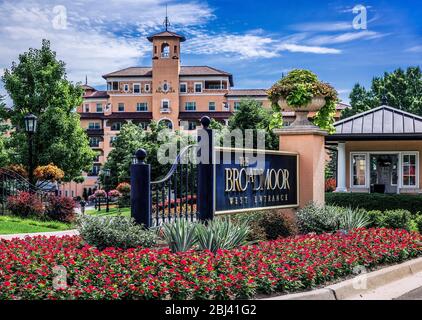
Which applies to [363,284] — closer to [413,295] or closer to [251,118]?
[413,295]

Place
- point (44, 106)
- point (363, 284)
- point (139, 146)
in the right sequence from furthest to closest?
point (139, 146)
point (44, 106)
point (363, 284)

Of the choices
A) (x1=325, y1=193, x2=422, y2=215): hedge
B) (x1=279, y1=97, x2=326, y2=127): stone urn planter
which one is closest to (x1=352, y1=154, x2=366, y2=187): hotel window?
(x1=325, y1=193, x2=422, y2=215): hedge

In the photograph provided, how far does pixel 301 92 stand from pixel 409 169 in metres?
16.8

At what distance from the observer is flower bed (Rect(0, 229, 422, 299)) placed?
740 cm

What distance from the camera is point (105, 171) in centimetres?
6281

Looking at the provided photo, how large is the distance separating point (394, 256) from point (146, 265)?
4954mm

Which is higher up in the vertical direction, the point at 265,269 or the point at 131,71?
the point at 131,71

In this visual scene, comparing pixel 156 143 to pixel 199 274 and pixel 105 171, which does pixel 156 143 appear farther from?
pixel 199 274

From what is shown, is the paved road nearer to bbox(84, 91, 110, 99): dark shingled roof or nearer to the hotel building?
the hotel building

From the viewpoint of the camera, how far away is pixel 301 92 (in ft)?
48.5

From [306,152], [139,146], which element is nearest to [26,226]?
[306,152]

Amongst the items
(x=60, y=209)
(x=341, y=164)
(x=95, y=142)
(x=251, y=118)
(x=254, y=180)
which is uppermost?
(x=251, y=118)

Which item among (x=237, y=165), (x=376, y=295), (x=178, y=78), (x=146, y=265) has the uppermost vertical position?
(x=178, y=78)
